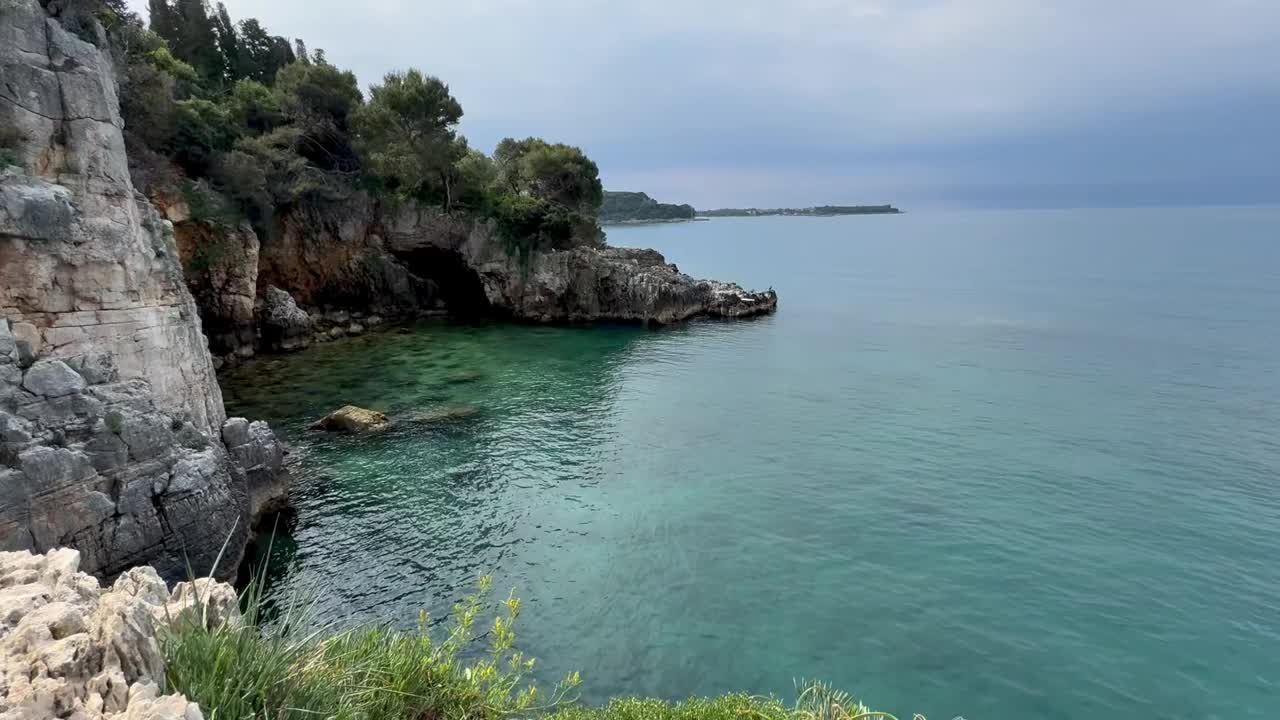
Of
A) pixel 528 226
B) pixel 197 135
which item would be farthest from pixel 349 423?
pixel 528 226

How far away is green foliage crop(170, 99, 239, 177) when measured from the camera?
30422mm

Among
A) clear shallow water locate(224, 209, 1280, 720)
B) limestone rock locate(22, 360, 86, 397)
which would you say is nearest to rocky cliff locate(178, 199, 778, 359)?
clear shallow water locate(224, 209, 1280, 720)

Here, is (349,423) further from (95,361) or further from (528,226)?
(528,226)

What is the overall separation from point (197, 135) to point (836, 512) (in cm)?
3314

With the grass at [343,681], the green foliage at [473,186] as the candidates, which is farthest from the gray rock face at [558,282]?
the grass at [343,681]

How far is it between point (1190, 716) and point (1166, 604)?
3.59 m

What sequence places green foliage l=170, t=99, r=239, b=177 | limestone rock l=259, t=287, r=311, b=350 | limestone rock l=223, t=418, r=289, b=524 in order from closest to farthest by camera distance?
limestone rock l=223, t=418, r=289, b=524, green foliage l=170, t=99, r=239, b=177, limestone rock l=259, t=287, r=311, b=350

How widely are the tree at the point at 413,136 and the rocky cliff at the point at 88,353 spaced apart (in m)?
29.3

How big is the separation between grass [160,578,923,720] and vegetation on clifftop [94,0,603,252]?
29035 millimetres

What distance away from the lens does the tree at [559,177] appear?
177 ft

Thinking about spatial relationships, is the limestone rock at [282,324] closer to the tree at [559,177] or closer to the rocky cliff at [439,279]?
the rocky cliff at [439,279]

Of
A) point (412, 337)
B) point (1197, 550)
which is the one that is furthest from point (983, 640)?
point (412, 337)

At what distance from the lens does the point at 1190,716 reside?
10453 millimetres

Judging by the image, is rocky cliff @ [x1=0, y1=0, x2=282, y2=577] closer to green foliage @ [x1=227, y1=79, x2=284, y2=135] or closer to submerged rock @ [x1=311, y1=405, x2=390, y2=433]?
submerged rock @ [x1=311, y1=405, x2=390, y2=433]
